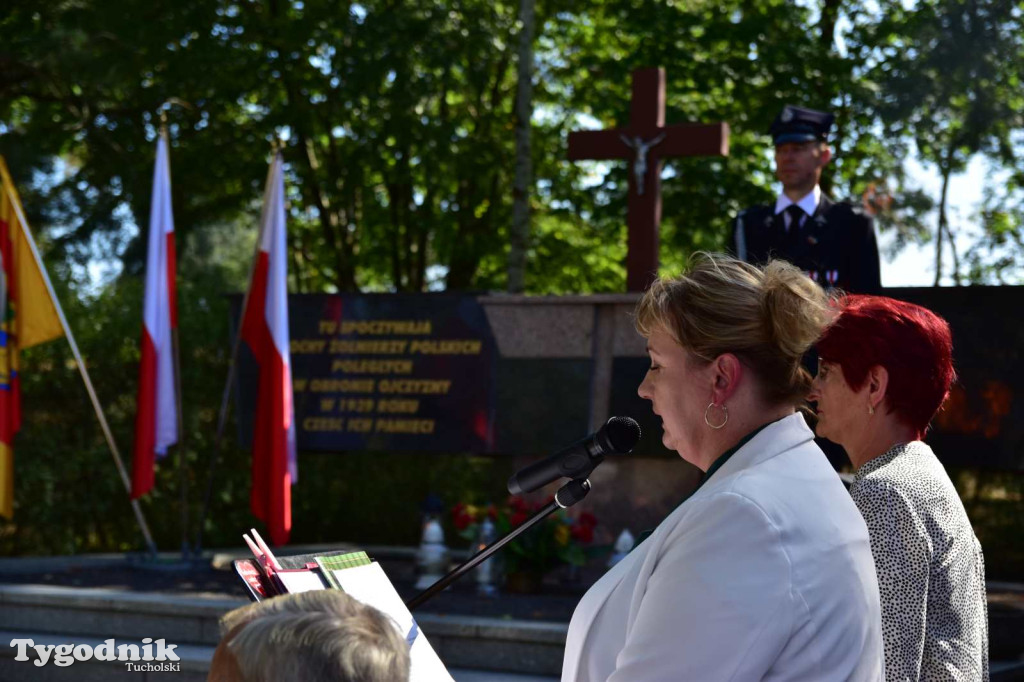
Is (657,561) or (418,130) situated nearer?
(657,561)

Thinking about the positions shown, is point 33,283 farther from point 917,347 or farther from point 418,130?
point 917,347

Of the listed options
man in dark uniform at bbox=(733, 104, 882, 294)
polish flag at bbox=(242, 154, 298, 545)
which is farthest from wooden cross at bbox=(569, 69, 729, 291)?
man in dark uniform at bbox=(733, 104, 882, 294)

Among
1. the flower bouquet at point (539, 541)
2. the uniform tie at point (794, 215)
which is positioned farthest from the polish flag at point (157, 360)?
the uniform tie at point (794, 215)

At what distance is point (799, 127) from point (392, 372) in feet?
13.6

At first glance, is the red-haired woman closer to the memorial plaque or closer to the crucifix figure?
the crucifix figure

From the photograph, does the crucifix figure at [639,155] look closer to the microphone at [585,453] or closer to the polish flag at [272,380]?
the polish flag at [272,380]

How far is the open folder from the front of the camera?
209 centimetres

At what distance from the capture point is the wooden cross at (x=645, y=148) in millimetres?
8250

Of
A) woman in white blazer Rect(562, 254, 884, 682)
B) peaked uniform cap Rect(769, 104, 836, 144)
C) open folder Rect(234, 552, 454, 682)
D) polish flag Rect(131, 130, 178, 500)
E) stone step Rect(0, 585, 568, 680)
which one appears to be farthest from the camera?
polish flag Rect(131, 130, 178, 500)

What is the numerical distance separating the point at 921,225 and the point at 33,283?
10.9 m

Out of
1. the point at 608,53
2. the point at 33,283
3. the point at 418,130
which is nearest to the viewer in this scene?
the point at 33,283

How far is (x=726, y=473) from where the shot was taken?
1.93 m

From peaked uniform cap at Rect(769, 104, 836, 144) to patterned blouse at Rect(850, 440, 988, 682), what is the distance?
3.20 m

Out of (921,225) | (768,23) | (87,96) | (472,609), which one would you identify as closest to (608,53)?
(768,23)
